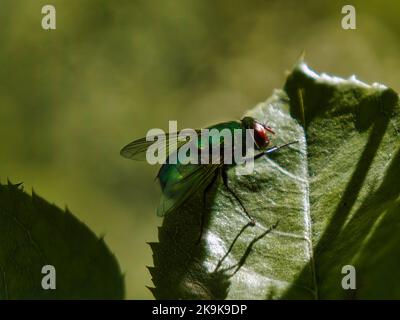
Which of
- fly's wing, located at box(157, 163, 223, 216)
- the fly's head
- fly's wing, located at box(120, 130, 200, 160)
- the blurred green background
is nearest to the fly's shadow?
fly's wing, located at box(157, 163, 223, 216)

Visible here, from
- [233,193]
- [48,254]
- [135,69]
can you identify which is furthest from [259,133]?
[135,69]

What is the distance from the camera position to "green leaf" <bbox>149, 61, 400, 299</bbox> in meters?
1.46

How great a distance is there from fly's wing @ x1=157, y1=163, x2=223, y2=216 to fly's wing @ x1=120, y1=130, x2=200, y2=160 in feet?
0.65

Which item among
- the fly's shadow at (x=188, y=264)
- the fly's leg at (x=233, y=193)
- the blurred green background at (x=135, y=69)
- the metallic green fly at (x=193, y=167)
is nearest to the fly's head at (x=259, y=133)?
the metallic green fly at (x=193, y=167)

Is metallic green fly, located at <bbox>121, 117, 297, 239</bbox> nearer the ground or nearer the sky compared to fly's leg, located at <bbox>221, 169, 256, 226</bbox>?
nearer the sky

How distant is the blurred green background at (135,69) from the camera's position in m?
4.60

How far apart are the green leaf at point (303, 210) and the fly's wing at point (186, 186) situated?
0.08 metres

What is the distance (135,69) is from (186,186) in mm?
3159

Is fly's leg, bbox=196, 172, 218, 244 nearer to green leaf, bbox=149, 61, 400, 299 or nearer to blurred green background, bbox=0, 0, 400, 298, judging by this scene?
green leaf, bbox=149, 61, 400, 299

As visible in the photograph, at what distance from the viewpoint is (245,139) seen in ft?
6.82

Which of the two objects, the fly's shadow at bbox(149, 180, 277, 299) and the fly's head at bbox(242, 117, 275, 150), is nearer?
the fly's shadow at bbox(149, 180, 277, 299)

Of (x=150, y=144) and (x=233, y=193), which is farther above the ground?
(x=150, y=144)

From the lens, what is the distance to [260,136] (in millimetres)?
1910

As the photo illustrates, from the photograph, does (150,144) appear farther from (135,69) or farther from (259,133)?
(135,69)
